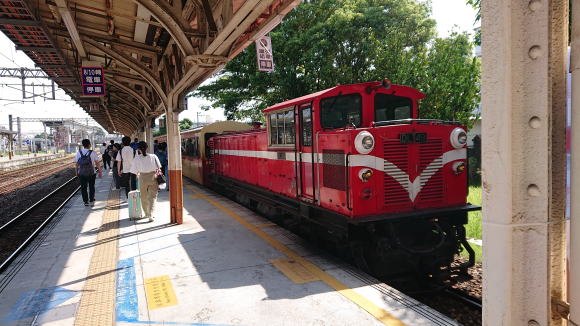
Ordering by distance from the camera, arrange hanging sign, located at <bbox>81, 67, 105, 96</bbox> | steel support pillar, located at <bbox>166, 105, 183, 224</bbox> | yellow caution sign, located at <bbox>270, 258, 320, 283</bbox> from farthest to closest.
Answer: hanging sign, located at <bbox>81, 67, 105, 96</bbox>
steel support pillar, located at <bbox>166, 105, 183, 224</bbox>
yellow caution sign, located at <bbox>270, 258, 320, 283</bbox>

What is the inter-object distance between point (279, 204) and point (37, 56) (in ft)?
19.7

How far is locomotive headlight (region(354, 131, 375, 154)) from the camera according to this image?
5281mm

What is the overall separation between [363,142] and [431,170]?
1308 mm

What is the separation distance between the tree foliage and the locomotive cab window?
8.98 m

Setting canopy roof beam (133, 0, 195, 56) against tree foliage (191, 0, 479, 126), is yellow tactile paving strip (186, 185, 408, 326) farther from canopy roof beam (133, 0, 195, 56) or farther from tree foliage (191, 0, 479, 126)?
tree foliage (191, 0, 479, 126)

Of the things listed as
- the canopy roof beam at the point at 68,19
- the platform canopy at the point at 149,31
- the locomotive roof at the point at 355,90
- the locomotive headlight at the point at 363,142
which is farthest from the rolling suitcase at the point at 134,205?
the locomotive headlight at the point at 363,142

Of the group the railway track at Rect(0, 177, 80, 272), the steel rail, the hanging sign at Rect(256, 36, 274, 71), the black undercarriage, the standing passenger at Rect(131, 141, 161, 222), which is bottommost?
the steel rail

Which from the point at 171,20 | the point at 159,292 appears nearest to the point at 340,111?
the point at 171,20

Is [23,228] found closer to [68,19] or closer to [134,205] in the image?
[134,205]

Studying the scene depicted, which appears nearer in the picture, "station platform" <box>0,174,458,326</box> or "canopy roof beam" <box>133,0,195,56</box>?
"station platform" <box>0,174,458,326</box>

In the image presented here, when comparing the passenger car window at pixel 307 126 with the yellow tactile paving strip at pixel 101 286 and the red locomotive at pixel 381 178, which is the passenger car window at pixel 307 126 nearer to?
the red locomotive at pixel 381 178

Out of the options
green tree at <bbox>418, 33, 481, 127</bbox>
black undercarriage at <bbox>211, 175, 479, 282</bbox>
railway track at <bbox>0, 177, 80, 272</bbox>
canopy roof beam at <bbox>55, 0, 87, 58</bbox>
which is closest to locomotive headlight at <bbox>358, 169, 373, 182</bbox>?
black undercarriage at <bbox>211, 175, 479, 282</bbox>

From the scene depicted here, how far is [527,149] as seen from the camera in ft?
4.75

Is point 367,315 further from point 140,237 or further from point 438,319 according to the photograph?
point 140,237
